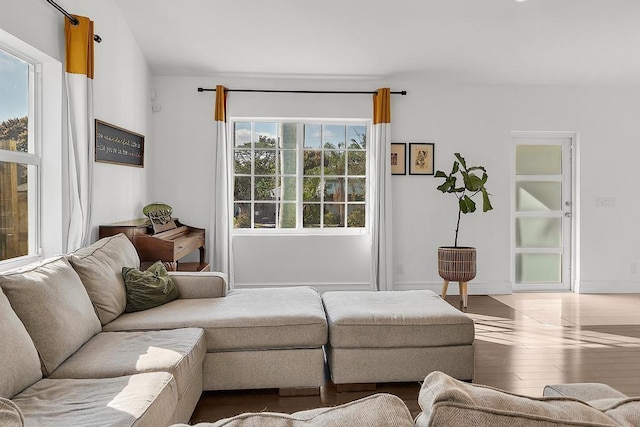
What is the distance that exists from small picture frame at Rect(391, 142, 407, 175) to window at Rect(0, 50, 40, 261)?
11.8 feet

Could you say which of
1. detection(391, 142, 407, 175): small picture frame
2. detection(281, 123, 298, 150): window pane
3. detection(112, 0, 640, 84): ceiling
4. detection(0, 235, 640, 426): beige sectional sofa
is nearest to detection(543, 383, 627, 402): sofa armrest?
detection(0, 235, 640, 426): beige sectional sofa

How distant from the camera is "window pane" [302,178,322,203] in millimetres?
5949

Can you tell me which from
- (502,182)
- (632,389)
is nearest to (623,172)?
(502,182)

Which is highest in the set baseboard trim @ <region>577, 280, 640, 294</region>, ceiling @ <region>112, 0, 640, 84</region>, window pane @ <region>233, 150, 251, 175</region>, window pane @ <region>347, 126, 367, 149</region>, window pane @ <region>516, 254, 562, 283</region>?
ceiling @ <region>112, 0, 640, 84</region>

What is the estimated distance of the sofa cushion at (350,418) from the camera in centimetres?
76

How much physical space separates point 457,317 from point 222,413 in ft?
4.73


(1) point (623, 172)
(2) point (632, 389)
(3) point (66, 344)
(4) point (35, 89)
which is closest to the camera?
(3) point (66, 344)

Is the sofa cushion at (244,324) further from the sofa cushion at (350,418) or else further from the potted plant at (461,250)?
the potted plant at (461,250)

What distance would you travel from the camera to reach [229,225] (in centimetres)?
572

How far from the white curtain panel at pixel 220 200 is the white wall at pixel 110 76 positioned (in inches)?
29.0

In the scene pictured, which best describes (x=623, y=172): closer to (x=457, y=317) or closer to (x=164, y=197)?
(x=457, y=317)

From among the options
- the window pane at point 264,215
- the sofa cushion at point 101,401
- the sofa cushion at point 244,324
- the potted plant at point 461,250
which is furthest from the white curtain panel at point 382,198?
the sofa cushion at point 101,401

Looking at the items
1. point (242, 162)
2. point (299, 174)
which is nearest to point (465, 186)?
point (299, 174)

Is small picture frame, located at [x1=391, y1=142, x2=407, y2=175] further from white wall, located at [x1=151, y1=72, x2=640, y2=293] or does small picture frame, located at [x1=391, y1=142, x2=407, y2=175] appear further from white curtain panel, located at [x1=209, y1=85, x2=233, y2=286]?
white curtain panel, located at [x1=209, y1=85, x2=233, y2=286]
